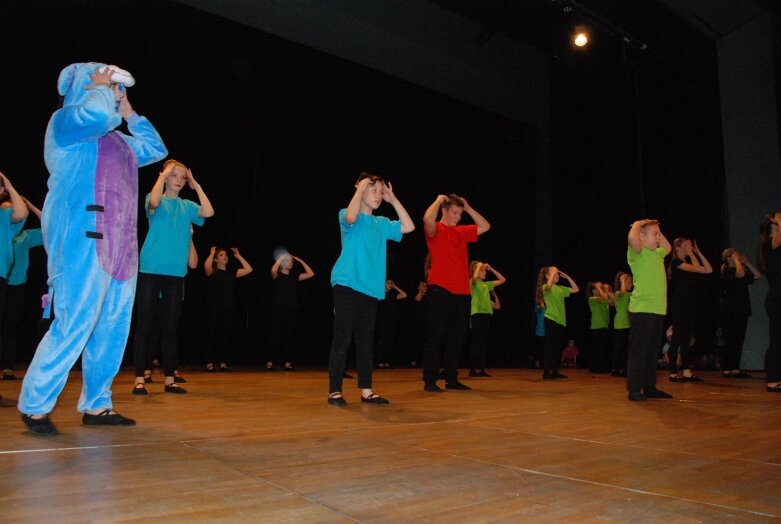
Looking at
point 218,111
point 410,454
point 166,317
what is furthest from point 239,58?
point 410,454

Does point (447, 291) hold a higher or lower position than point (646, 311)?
higher

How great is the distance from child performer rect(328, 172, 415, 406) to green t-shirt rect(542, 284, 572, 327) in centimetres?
392

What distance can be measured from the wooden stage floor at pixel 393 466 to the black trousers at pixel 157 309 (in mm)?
752

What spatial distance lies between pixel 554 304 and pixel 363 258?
415 centimetres

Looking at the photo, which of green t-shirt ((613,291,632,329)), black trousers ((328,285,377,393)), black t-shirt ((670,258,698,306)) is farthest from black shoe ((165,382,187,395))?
green t-shirt ((613,291,632,329))

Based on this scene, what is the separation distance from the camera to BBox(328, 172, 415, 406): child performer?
376cm

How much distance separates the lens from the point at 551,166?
1268 cm

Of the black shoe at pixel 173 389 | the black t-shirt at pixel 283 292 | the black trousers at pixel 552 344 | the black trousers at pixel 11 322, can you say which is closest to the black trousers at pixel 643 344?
the black trousers at pixel 552 344

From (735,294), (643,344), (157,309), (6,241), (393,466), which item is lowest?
(393,466)

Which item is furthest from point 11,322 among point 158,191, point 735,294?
point 735,294

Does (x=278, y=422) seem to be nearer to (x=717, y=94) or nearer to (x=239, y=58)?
(x=239, y=58)

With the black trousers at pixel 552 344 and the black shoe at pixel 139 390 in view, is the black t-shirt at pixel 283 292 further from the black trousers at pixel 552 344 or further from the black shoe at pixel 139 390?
the black shoe at pixel 139 390

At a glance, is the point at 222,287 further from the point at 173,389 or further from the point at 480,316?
the point at 173,389

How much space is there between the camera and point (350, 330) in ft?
12.4
